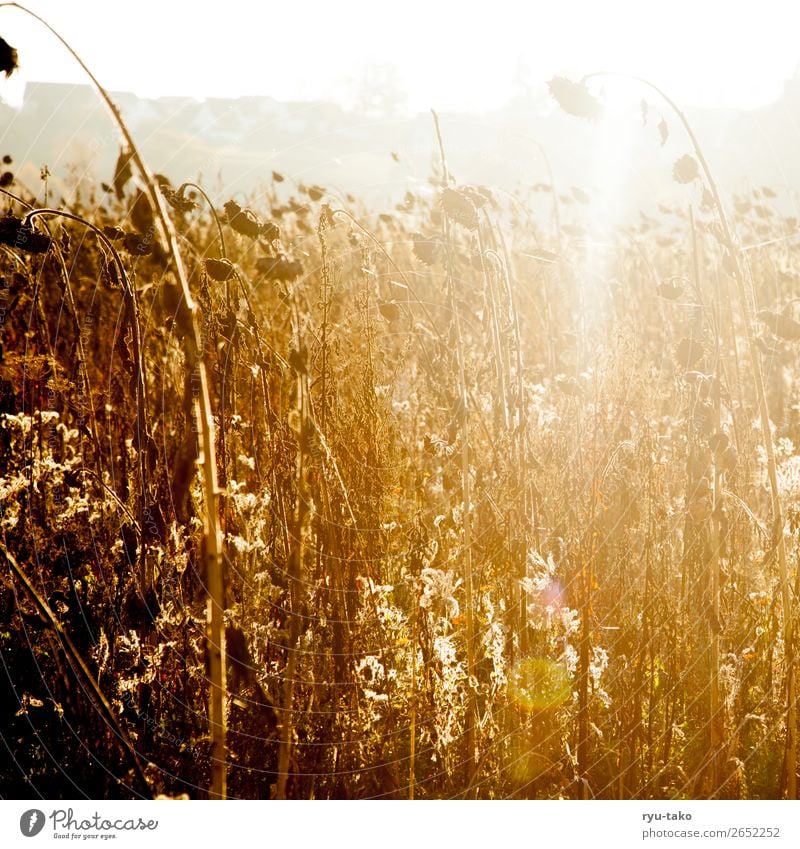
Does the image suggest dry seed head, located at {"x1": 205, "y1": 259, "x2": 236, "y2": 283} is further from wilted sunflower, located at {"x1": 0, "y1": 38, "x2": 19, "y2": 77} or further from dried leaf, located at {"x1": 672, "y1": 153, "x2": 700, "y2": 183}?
dried leaf, located at {"x1": 672, "y1": 153, "x2": 700, "y2": 183}

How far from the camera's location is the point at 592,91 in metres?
1.22

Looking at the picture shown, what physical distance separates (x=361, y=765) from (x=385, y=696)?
0.44 feet

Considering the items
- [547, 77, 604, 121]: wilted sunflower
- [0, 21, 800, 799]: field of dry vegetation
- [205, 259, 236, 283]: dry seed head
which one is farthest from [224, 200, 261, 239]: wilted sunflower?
[547, 77, 604, 121]: wilted sunflower

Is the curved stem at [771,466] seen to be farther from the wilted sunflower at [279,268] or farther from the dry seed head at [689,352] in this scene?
the wilted sunflower at [279,268]

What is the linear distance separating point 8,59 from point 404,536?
1.00 m

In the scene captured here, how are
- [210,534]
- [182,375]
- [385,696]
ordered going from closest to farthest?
[210,534]
[385,696]
[182,375]

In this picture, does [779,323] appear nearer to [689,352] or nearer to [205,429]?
[689,352]

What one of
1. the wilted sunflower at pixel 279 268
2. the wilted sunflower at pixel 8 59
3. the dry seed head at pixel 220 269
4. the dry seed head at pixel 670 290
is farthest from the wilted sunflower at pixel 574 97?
the wilted sunflower at pixel 8 59

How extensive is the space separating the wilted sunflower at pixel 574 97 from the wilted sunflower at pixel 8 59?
0.85 meters

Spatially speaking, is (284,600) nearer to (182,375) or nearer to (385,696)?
(385,696)

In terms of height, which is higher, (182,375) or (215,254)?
(215,254)

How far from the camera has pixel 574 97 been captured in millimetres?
1180

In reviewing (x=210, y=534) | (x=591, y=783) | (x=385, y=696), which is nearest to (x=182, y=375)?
(x=210, y=534)

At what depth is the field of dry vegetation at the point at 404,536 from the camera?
1188 millimetres
